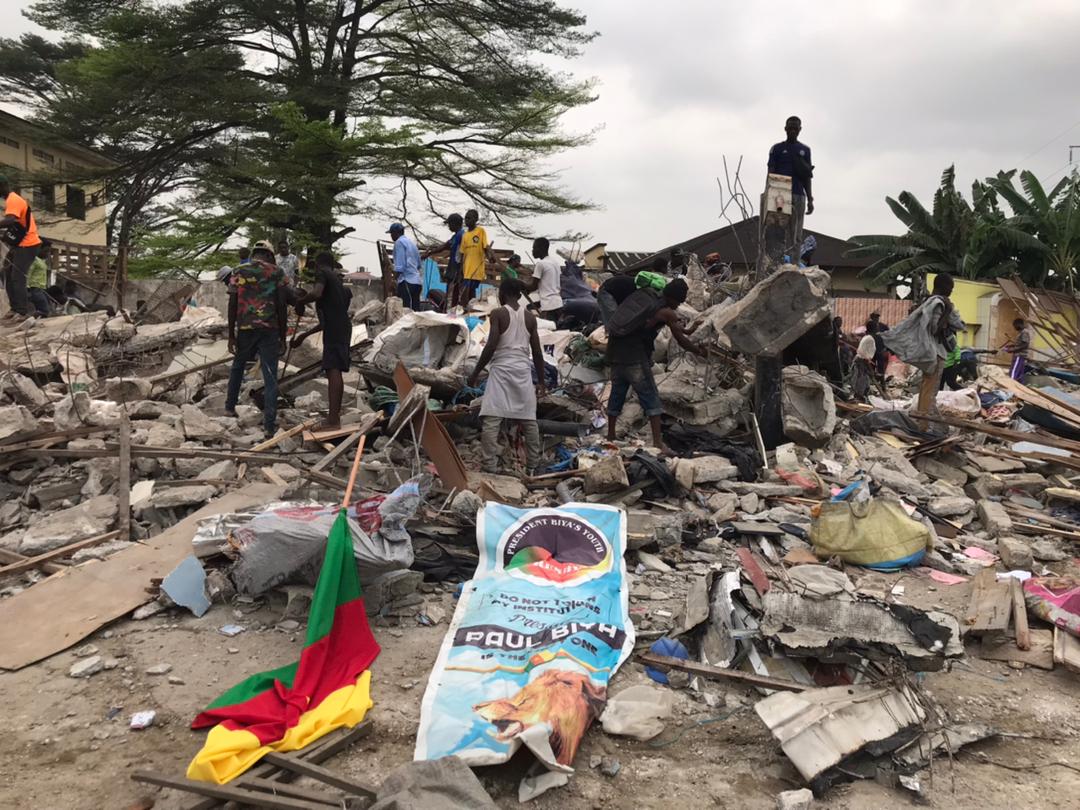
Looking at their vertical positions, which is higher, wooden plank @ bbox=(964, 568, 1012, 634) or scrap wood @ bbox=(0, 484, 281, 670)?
wooden plank @ bbox=(964, 568, 1012, 634)

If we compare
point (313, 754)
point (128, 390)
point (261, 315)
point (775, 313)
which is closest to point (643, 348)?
point (775, 313)

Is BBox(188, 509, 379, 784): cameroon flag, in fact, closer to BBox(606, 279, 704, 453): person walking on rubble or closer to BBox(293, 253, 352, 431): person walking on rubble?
BBox(293, 253, 352, 431): person walking on rubble

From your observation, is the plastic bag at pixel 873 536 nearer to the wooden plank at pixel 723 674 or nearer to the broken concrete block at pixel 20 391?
the wooden plank at pixel 723 674

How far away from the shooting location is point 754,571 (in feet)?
15.4

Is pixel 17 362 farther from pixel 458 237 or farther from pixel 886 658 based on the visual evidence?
pixel 886 658

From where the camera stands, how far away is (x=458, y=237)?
11008 mm

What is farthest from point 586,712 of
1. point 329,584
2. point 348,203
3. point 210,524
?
point 348,203

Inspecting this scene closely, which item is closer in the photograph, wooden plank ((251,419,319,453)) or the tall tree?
wooden plank ((251,419,319,453))

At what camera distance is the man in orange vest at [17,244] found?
9336 mm

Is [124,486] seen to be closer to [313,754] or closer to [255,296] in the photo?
[255,296]

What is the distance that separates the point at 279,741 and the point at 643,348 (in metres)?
4.72

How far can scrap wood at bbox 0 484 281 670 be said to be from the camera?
157 inches

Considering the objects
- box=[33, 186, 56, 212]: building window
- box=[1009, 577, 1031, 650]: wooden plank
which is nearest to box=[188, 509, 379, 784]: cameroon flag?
box=[1009, 577, 1031, 650]: wooden plank

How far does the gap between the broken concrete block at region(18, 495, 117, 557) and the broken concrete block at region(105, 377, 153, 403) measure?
2795 mm
